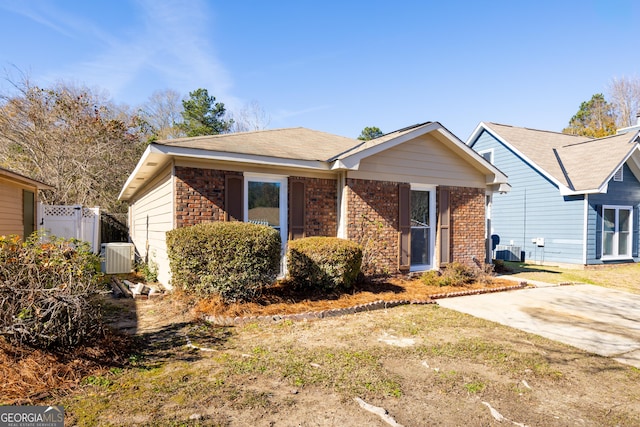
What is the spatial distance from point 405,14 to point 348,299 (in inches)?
378

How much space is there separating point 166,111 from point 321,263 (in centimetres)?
2505

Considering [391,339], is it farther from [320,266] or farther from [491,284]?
[491,284]

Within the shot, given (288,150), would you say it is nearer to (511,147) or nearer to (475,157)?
(475,157)

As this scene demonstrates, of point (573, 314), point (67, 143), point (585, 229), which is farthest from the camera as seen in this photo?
point (67, 143)

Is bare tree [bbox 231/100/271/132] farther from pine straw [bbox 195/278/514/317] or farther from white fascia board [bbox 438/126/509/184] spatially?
pine straw [bbox 195/278/514/317]

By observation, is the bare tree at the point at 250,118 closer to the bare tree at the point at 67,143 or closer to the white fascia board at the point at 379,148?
the bare tree at the point at 67,143

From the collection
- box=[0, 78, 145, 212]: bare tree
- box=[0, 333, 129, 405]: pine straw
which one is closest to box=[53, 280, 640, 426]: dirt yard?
box=[0, 333, 129, 405]: pine straw

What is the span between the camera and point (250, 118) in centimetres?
2833

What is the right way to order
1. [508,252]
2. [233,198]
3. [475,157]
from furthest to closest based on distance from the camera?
[508,252]
[475,157]
[233,198]

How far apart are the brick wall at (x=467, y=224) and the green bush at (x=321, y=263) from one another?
14.2 feet

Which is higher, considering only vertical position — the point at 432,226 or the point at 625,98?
the point at 625,98

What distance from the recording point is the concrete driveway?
483 cm

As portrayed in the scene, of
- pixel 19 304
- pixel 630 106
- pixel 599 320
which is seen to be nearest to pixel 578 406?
pixel 599 320

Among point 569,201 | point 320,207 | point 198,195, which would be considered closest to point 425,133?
point 320,207
